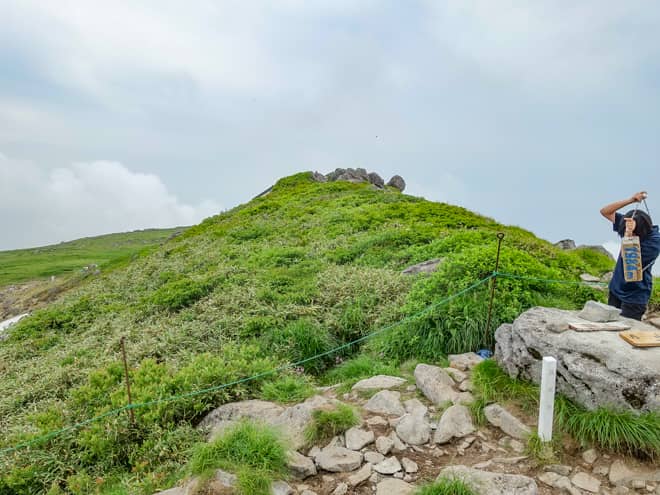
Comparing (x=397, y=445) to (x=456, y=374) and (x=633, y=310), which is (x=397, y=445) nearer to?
(x=456, y=374)

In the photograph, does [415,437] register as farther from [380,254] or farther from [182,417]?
[380,254]

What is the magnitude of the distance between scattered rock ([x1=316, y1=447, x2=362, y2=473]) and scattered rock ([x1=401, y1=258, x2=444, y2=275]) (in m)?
6.77

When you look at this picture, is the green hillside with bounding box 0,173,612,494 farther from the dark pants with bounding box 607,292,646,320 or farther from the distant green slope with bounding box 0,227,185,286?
the distant green slope with bounding box 0,227,185,286

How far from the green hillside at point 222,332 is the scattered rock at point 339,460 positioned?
5.98ft

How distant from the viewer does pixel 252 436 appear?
4723mm

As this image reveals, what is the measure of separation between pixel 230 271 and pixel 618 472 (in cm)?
1184

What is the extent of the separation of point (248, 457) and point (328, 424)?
109 centimetres

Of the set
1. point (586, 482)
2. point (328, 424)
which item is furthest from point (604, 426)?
point (328, 424)

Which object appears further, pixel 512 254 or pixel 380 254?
pixel 380 254

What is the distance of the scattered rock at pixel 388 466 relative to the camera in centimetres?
462

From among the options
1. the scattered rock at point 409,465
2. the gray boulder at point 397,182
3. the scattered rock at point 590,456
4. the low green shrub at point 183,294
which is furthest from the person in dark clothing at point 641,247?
the gray boulder at point 397,182

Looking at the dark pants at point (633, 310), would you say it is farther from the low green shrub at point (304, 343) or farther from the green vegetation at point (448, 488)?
the low green shrub at point (304, 343)

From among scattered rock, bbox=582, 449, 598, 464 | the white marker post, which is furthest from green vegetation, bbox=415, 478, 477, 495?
scattered rock, bbox=582, 449, 598, 464

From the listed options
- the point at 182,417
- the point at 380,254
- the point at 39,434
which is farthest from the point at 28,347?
the point at 380,254
